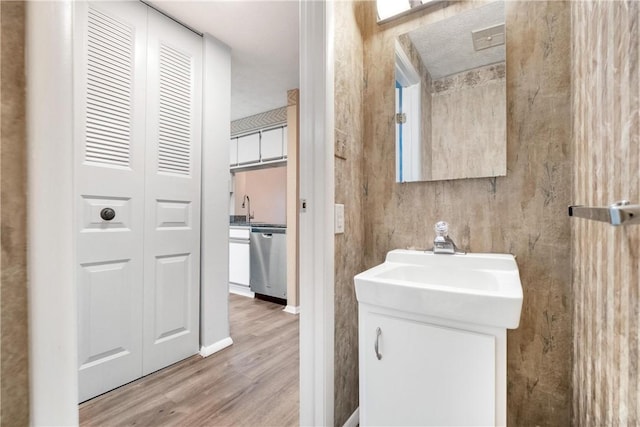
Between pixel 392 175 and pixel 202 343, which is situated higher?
pixel 392 175

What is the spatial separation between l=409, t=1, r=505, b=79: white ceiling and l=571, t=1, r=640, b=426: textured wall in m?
0.37

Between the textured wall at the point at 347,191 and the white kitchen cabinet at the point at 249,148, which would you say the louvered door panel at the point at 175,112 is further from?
the white kitchen cabinet at the point at 249,148

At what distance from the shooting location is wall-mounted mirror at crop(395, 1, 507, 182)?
49.5 inches

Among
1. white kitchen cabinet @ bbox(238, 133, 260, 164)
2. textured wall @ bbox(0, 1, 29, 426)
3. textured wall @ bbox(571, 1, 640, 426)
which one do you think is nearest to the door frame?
textured wall @ bbox(0, 1, 29, 426)

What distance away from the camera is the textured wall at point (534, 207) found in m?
1.13

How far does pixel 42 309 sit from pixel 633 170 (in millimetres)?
993

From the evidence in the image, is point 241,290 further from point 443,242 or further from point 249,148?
point 443,242

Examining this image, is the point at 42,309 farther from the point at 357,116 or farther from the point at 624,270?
the point at 357,116

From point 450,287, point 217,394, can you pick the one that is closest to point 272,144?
point 217,394

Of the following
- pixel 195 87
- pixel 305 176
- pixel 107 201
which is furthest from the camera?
pixel 195 87

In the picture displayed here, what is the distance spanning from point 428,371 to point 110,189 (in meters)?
1.87

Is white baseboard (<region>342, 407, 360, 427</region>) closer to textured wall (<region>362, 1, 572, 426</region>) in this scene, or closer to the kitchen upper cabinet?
textured wall (<region>362, 1, 572, 426</region>)

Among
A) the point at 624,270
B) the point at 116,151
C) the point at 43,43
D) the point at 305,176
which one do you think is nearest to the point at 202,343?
the point at 116,151

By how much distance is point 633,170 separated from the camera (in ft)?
1.69
